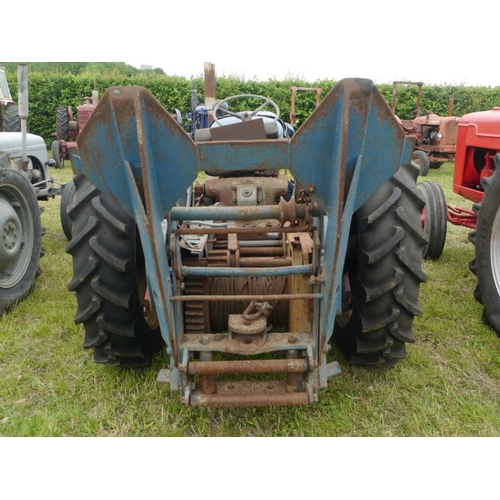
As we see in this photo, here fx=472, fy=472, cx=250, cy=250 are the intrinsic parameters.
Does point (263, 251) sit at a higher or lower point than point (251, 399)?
higher

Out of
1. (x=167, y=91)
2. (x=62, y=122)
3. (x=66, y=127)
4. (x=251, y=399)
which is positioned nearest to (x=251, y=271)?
(x=251, y=399)

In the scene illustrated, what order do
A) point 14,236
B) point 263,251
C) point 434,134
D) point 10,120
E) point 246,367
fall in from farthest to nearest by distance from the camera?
point 434,134, point 10,120, point 14,236, point 263,251, point 246,367

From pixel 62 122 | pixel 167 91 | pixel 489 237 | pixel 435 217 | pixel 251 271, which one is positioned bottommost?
pixel 435 217

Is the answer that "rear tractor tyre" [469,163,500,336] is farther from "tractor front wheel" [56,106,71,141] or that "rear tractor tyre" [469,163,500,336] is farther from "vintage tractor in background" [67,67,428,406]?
"tractor front wheel" [56,106,71,141]

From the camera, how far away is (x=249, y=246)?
9.09 ft

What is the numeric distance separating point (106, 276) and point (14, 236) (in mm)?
1978

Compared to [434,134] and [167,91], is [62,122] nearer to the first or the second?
[167,91]

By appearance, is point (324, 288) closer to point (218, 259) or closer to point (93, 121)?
point (218, 259)

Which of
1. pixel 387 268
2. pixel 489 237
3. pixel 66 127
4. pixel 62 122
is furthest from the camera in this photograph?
pixel 66 127

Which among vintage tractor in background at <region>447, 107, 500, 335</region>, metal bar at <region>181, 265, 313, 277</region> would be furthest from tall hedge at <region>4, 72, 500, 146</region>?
metal bar at <region>181, 265, 313, 277</region>

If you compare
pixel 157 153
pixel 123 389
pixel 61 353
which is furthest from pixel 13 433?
pixel 157 153

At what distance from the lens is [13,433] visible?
2273 millimetres

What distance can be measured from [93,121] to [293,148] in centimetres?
70

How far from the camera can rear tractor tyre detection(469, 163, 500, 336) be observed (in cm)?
310
